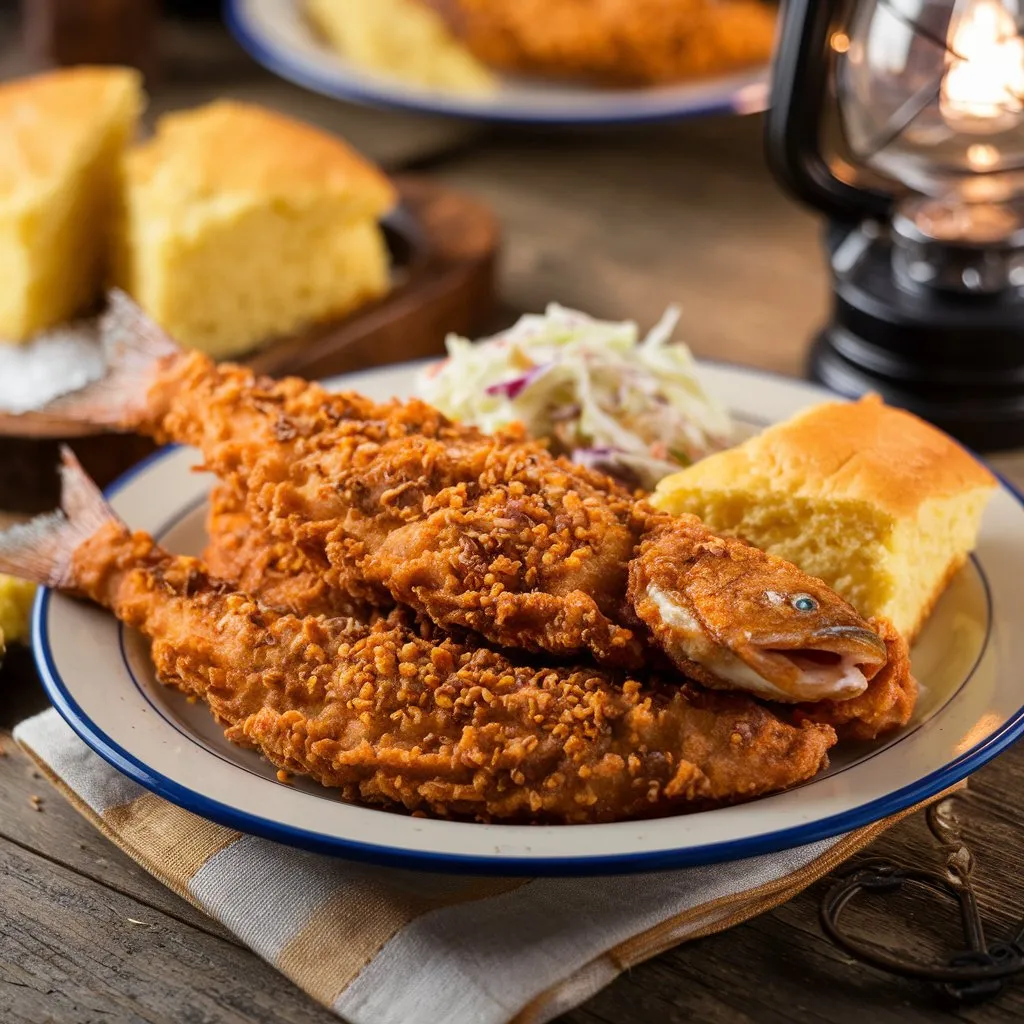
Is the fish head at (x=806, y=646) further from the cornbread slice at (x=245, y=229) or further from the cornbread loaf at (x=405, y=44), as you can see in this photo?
the cornbread loaf at (x=405, y=44)

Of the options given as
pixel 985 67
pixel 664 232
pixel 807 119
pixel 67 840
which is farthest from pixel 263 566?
pixel 664 232

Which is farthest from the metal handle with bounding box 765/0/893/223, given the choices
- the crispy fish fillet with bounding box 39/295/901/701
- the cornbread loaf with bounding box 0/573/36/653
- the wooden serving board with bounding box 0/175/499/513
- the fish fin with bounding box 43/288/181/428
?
the cornbread loaf with bounding box 0/573/36/653

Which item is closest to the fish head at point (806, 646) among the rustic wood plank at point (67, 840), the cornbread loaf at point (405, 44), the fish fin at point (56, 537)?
the rustic wood plank at point (67, 840)

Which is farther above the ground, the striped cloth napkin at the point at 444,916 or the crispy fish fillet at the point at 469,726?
the crispy fish fillet at the point at 469,726

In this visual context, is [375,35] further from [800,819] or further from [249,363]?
[800,819]

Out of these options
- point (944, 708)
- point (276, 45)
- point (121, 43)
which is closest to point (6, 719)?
point (944, 708)
